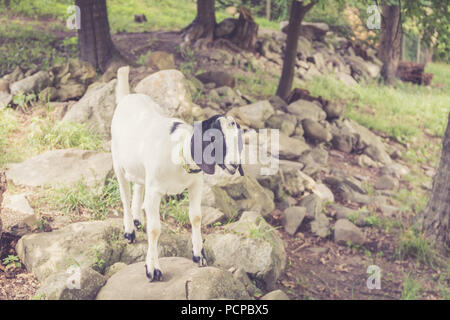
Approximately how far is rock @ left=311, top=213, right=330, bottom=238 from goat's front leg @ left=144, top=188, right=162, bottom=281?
3.54 meters

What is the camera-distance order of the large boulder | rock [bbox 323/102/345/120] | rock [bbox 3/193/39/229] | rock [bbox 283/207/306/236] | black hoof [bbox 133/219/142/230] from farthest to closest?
1. rock [bbox 323/102/345/120]
2. rock [bbox 283/207/306/236]
3. rock [bbox 3/193/39/229]
4. the large boulder
5. black hoof [bbox 133/219/142/230]

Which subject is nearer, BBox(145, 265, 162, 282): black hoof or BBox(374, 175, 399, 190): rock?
BBox(145, 265, 162, 282): black hoof

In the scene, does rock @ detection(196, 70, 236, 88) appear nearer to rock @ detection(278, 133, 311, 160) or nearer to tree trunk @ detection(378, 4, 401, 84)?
rock @ detection(278, 133, 311, 160)

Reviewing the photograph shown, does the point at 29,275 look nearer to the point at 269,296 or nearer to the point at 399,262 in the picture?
the point at 269,296

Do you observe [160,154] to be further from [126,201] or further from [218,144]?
[126,201]

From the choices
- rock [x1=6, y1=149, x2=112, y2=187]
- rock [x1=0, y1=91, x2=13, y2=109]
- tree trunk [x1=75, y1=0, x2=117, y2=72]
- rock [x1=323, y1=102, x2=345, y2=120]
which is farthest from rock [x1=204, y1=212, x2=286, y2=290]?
rock [x1=323, y1=102, x2=345, y2=120]

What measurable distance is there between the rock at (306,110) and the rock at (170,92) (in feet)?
11.4

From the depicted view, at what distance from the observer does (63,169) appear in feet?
17.7

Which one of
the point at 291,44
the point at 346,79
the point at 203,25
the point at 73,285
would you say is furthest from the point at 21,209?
the point at 346,79

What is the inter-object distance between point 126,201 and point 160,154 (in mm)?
791

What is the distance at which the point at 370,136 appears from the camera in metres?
10.2

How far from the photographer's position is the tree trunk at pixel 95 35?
9062 mm

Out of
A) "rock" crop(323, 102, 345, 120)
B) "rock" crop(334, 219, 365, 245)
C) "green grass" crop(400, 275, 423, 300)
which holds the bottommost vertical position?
"green grass" crop(400, 275, 423, 300)

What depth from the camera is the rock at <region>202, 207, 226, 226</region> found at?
17.1 feet
